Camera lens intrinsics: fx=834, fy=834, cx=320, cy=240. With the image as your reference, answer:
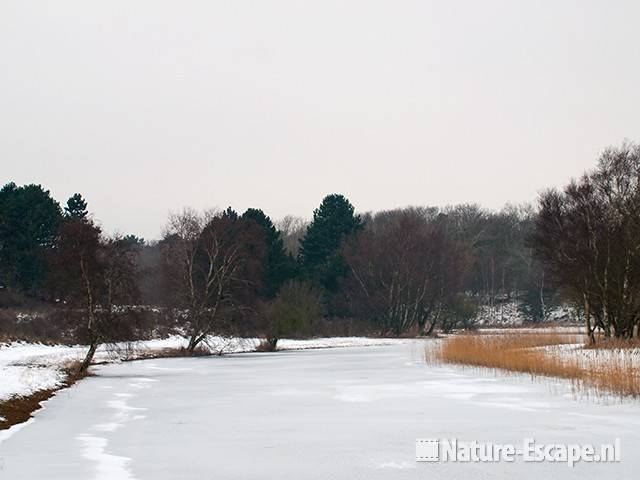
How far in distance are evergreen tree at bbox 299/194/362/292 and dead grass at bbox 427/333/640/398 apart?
2111 inches

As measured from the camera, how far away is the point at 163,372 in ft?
127

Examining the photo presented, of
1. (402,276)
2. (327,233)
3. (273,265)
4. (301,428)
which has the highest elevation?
(327,233)

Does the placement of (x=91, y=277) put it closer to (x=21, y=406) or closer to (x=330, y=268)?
(x=21, y=406)

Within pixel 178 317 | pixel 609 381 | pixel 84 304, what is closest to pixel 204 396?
pixel 609 381

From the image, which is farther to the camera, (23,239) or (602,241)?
(23,239)

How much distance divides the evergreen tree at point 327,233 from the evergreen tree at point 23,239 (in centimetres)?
3214

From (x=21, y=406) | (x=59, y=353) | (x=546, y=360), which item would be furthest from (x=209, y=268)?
(x=21, y=406)

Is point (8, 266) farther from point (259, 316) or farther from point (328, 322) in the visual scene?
point (328, 322)

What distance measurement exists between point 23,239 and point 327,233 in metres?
41.5

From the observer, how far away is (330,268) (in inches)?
3777

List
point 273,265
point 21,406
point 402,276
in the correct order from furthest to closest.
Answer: point 402,276, point 273,265, point 21,406

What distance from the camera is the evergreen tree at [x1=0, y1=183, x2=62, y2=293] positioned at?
2913 inches

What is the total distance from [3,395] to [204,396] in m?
6.22

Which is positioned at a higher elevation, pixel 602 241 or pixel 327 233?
pixel 327 233
